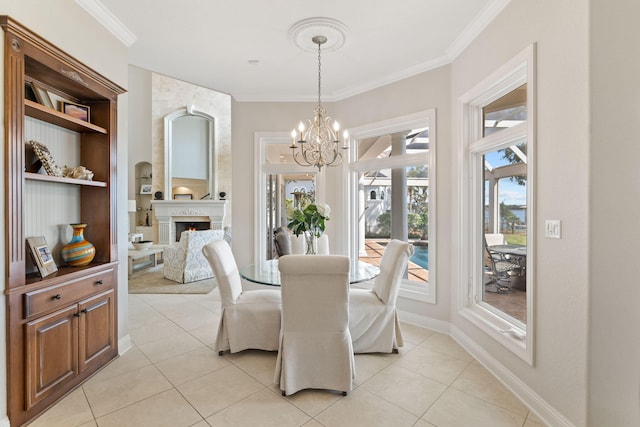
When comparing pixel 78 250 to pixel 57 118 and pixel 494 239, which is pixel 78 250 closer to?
pixel 57 118

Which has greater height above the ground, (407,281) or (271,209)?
(271,209)

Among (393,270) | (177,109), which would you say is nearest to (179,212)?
(177,109)

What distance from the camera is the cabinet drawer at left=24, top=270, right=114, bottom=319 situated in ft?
5.99

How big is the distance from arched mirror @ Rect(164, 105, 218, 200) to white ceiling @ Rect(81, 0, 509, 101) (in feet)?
18.5

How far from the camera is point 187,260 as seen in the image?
5.16 metres

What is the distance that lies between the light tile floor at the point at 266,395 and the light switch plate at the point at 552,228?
3.70 ft

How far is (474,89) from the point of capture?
2.64 metres

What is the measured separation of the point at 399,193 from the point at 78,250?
315cm

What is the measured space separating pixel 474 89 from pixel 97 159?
3.23 meters

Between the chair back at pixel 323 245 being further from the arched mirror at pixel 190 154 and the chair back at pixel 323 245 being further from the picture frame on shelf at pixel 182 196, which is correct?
the picture frame on shelf at pixel 182 196

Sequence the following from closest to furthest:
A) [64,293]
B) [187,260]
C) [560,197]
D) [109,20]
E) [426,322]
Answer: [560,197], [64,293], [109,20], [426,322], [187,260]

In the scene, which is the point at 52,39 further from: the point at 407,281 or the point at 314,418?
the point at 407,281

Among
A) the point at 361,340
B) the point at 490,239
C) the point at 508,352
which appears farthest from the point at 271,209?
the point at 508,352

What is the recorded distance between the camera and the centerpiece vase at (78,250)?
227cm
